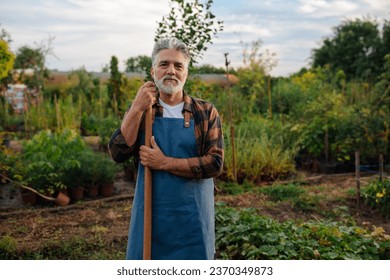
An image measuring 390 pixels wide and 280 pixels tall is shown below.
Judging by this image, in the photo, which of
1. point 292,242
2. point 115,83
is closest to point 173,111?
point 292,242

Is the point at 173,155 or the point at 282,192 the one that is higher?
the point at 173,155

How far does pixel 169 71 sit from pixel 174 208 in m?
0.62

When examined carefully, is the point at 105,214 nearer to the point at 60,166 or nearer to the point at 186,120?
the point at 60,166

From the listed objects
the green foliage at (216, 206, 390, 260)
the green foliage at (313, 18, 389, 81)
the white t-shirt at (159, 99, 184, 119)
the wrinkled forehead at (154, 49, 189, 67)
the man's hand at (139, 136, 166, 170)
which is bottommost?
the green foliage at (216, 206, 390, 260)

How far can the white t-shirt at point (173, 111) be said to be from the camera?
88.7 inches

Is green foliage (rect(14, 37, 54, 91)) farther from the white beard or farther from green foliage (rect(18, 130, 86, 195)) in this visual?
the white beard

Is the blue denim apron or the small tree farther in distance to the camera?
the small tree

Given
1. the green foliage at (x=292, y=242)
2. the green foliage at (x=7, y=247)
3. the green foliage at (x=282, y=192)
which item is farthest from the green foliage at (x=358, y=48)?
the green foliage at (x=7, y=247)

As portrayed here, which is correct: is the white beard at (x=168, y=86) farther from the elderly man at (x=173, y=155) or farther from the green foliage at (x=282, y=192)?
the green foliage at (x=282, y=192)

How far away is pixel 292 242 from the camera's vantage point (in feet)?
11.2

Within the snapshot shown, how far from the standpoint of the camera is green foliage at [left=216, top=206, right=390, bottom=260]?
130 inches

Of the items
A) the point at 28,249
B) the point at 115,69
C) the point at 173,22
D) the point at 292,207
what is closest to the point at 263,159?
the point at 292,207

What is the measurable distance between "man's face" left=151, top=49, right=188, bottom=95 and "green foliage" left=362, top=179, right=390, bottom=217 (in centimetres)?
338

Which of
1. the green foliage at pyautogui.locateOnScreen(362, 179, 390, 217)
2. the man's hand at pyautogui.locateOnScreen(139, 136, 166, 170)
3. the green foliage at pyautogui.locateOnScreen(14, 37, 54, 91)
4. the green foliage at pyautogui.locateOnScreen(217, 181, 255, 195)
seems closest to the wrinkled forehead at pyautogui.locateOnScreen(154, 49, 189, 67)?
the man's hand at pyautogui.locateOnScreen(139, 136, 166, 170)
